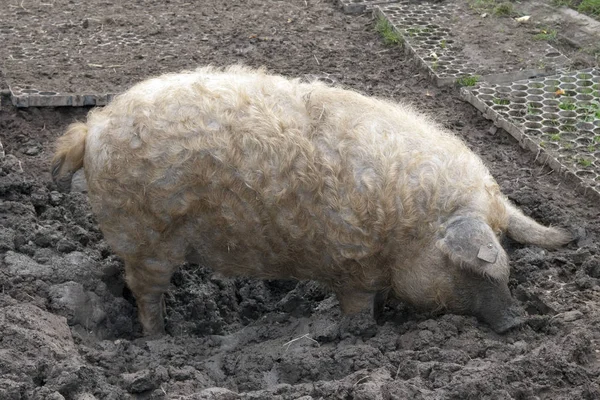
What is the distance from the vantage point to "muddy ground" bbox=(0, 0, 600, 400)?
4285 mm

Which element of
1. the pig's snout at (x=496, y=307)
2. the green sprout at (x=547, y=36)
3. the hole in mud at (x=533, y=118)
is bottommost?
the green sprout at (x=547, y=36)

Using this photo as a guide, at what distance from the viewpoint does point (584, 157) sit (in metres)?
6.80

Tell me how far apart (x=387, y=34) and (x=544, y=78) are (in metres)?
1.74

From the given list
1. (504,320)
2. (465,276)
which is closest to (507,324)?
(504,320)

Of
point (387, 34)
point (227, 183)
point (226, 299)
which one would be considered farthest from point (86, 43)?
point (227, 183)

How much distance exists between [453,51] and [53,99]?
375 centimetres

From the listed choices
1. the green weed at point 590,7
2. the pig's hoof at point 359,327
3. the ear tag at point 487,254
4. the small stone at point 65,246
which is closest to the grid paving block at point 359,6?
the green weed at point 590,7

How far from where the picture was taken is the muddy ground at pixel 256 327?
169 inches

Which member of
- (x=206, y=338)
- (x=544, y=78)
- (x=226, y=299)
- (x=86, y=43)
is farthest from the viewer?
(x=86, y=43)

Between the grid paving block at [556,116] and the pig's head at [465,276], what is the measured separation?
1.84 meters

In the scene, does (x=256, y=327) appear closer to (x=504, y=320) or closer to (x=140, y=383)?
(x=140, y=383)

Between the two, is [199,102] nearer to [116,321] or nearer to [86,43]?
[116,321]

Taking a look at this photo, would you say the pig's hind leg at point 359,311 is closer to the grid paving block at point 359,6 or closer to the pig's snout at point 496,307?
the pig's snout at point 496,307

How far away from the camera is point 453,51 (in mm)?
8711
